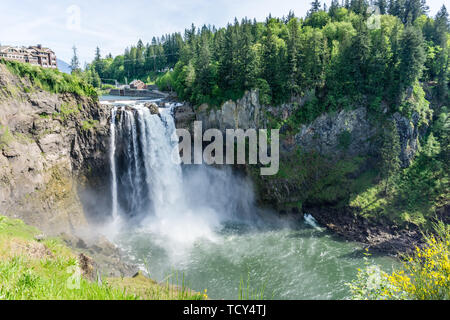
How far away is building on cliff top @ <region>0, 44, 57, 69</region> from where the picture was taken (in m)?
44.0

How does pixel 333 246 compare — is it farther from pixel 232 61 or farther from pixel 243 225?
pixel 232 61

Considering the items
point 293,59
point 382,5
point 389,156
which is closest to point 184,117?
point 293,59

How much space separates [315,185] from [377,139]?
10480mm

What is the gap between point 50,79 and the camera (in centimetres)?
2727

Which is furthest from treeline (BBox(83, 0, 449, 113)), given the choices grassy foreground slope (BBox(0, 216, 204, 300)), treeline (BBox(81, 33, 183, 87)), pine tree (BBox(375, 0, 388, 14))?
treeline (BBox(81, 33, 183, 87))

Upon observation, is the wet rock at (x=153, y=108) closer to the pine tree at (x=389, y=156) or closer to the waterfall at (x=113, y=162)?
the waterfall at (x=113, y=162)

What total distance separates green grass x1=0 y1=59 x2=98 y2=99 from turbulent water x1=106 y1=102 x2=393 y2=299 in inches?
163

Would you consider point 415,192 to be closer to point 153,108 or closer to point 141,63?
point 153,108

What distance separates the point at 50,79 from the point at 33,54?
92.7 feet

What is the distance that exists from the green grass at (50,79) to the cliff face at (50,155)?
0.54 m

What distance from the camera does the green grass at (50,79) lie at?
25209mm

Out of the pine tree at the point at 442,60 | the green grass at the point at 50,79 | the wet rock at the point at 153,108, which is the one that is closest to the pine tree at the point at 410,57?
the pine tree at the point at 442,60

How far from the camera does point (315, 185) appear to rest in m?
35.6
